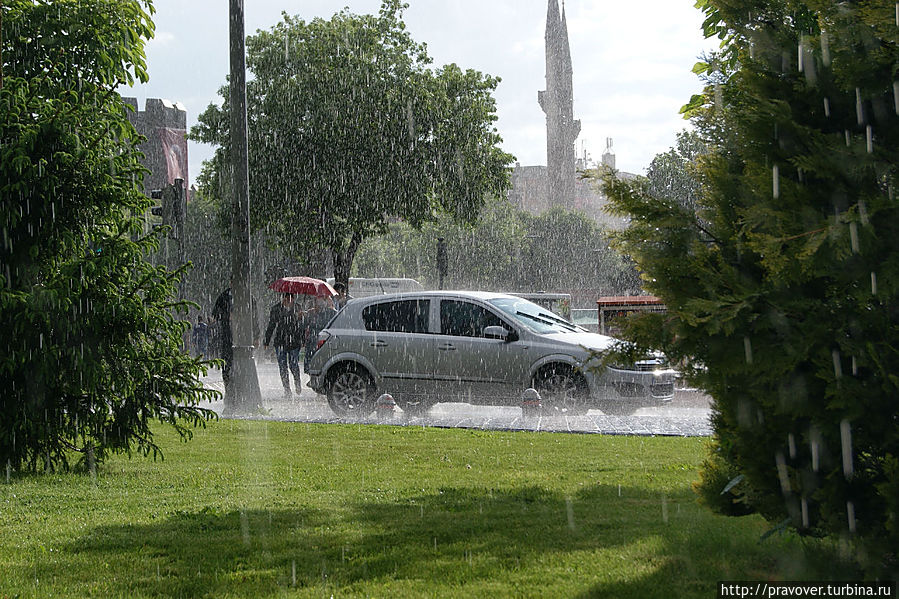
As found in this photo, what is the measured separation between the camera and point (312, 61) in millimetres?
34375

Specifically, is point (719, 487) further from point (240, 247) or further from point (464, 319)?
point (240, 247)

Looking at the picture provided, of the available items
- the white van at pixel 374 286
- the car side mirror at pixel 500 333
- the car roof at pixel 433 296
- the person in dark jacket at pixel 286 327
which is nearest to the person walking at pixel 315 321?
the person in dark jacket at pixel 286 327

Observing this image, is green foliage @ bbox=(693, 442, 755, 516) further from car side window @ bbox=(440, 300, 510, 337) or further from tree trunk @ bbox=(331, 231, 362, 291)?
tree trunk @ bbox=(331, 231, 362, 291)

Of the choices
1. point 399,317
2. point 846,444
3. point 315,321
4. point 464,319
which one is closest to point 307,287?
point 315,321

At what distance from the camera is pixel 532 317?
1404 cm

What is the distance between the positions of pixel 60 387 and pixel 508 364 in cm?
690

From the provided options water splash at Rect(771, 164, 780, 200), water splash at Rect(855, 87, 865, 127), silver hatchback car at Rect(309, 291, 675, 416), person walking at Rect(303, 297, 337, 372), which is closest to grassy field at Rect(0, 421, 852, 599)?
water splash at Rect(771, 164, 780, 200)

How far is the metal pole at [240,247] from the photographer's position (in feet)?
46.2

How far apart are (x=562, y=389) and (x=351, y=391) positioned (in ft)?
10.6

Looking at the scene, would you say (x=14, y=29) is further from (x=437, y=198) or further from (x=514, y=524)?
(x=437, y=198)

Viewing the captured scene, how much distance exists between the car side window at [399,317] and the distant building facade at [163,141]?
235 feet

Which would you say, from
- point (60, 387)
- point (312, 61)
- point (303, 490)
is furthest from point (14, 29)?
point (312, 61)

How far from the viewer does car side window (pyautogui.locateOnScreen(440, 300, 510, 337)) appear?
1386 cm

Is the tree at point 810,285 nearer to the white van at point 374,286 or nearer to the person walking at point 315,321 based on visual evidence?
the person walking at point 315,321
